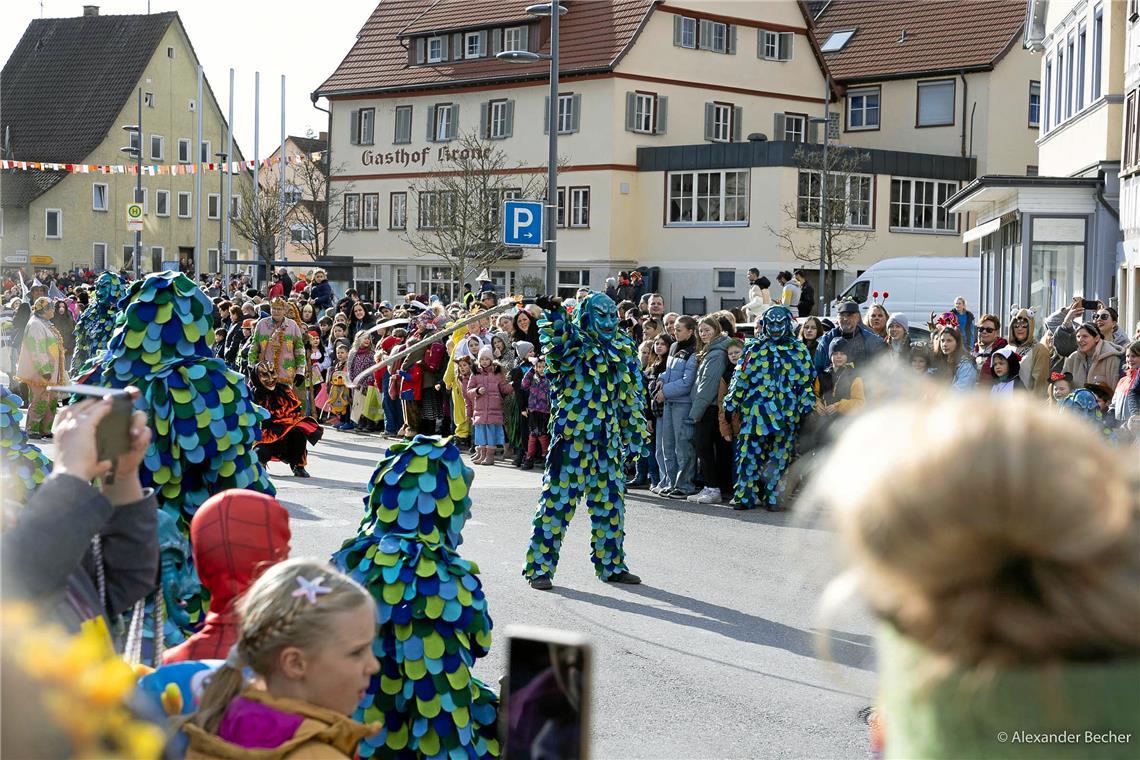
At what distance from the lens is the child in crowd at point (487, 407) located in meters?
17.2

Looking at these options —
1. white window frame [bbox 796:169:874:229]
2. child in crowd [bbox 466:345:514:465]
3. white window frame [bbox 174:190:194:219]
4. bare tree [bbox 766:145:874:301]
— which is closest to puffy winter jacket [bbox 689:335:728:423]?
child in crowd [bbox 466:345:514:465]

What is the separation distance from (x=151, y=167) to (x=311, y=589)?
1791 inches

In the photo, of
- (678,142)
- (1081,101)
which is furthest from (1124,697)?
(678,142)

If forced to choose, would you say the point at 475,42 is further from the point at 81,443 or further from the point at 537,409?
the point at 81,443

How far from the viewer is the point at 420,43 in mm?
54406

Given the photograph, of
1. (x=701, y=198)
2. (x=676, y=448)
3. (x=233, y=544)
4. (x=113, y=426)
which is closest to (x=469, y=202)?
(x=701, y=198)

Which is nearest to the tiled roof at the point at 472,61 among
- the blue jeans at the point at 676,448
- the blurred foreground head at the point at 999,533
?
the blue jeans at the point at 676,448

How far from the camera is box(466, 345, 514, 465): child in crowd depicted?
1725cm

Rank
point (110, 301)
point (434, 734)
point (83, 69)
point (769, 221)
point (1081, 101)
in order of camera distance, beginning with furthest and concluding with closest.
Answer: point (83, 69), point (769, 221), point (1081, 101), point (110, 301), point (434, 734)

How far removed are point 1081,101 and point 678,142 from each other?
22.1 meters

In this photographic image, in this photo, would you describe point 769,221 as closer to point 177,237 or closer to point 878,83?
point 878,83

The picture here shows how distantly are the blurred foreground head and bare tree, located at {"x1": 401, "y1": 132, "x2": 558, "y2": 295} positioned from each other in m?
42.1

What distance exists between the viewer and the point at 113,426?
283 centimetres

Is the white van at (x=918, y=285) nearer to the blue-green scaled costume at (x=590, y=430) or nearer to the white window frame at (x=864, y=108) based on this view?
the white window frame at (x=864, y=108)
